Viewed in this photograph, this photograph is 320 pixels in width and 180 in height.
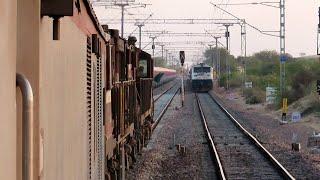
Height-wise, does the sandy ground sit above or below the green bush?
below

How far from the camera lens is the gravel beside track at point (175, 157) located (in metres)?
15.6

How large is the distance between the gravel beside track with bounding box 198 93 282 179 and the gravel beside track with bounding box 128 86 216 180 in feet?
1.68

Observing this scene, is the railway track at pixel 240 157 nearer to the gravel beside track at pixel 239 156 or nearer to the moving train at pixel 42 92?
the gravel beside track at pixel 239 156

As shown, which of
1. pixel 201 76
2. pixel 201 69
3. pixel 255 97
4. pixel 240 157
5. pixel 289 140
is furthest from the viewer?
pixel 201 76

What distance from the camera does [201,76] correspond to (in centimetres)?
7244

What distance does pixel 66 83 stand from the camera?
12.0 ft

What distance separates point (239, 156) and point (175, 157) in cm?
201

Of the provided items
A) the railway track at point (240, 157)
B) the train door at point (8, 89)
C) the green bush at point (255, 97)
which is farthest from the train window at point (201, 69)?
the train door at point (8, 89)

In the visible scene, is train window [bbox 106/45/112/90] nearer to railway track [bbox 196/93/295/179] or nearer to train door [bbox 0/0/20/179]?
railway track [bbox 196/93/295/179]

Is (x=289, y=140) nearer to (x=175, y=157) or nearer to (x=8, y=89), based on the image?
(x=175, y=157)

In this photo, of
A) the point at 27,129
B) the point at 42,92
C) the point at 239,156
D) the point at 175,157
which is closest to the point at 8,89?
the point at 27,129

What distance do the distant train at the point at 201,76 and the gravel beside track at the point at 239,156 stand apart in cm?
4178

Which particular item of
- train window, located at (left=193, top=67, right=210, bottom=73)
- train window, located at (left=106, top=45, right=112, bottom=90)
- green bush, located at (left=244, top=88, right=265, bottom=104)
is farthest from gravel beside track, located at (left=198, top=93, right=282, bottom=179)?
train window, located at (left=193, top=67, right=210, bottom=73)

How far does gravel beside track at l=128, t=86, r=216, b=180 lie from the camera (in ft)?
51.1
